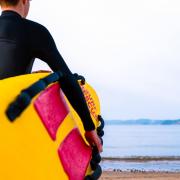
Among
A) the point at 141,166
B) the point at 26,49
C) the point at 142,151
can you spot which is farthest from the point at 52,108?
the point at 142,151

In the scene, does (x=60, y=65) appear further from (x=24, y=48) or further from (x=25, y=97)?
(x=25, y=97)

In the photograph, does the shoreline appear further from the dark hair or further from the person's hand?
the dark hair

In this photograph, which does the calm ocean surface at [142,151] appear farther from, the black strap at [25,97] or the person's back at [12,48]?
the black strap at [25,97]

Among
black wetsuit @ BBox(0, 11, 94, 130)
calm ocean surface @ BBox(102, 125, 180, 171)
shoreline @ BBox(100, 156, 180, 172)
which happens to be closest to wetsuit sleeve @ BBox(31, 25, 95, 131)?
black wetsuit @ BBox(0, 11, 94, 130)

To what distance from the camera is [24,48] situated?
2.94 meters

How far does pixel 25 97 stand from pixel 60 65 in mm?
536

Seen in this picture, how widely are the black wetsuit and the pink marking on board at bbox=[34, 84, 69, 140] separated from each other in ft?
0.20

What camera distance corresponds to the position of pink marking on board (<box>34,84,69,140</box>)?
9.02ft

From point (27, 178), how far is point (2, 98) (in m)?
0.41

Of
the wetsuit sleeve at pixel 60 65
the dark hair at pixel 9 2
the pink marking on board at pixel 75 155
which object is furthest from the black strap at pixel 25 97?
the dark hair at pixel 9 2

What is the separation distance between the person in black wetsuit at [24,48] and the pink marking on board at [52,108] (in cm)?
6

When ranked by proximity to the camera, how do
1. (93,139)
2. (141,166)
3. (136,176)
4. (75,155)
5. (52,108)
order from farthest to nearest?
1. (141,166)
2. (136,176)
3. (93,139)
4. (75,155)
5. (52,108)

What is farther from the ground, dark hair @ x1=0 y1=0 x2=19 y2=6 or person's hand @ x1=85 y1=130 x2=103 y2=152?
dark hair @ x1=0 y1=0 x2=19 y2=6

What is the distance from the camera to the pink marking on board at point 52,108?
2748 millimetres
